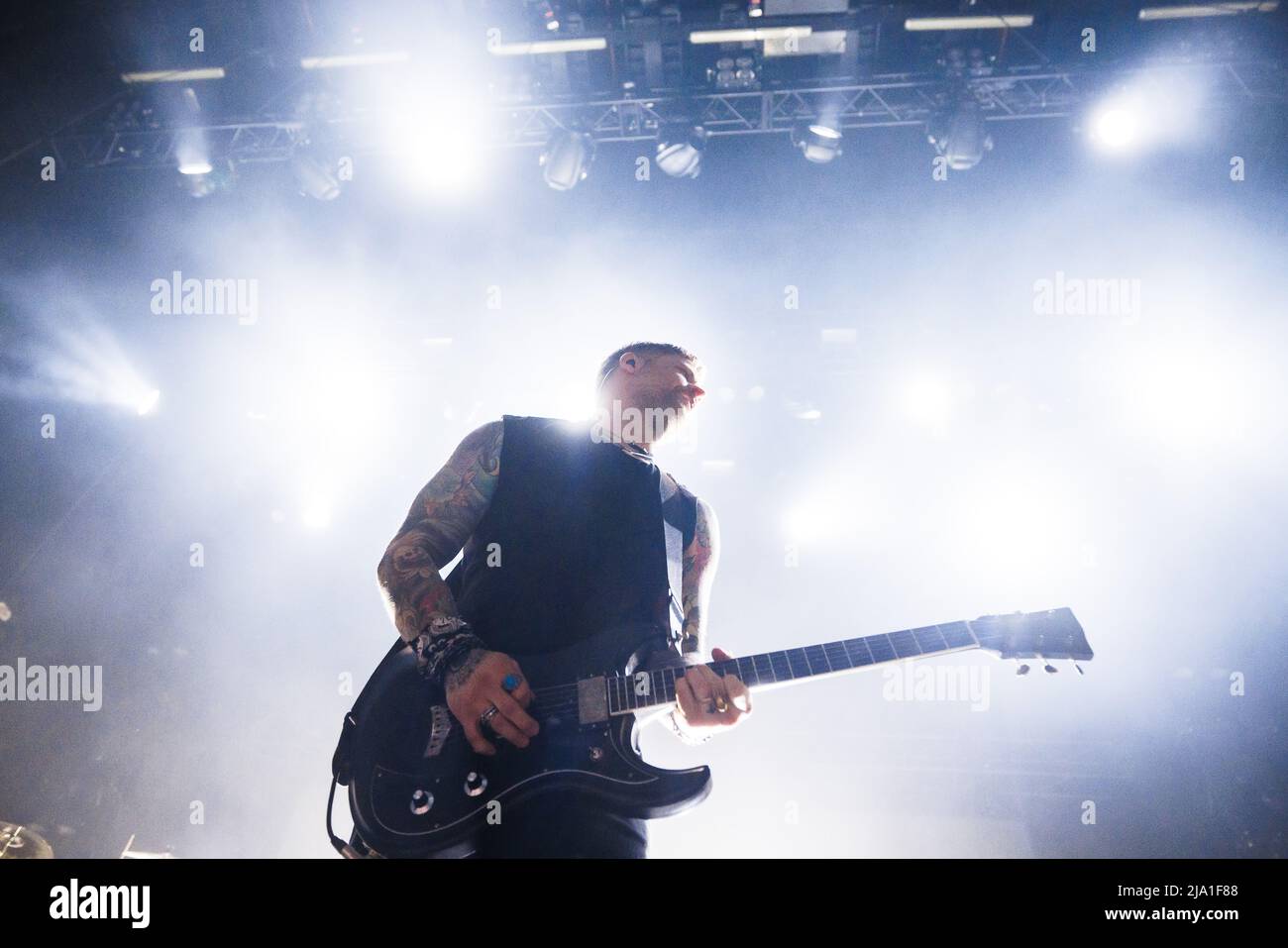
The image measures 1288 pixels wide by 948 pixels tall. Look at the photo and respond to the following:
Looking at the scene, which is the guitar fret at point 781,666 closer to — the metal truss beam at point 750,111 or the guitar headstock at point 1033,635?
the guitar headstock at point 1033,635

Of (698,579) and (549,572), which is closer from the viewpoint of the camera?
(549,572)

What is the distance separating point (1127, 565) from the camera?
695 cm

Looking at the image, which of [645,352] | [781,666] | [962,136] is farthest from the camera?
[962,136]

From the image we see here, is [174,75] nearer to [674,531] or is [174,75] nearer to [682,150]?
[682,150]

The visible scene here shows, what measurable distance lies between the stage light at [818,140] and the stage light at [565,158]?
6.56 feet

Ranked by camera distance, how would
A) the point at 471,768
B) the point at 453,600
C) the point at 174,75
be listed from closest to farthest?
the point at 471,768, the point at 453,600, the point at 174,75

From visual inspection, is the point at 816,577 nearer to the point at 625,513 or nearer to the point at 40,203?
the point at 625,513

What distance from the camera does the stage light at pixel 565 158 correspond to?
664 centimetres

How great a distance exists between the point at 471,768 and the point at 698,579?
139cm

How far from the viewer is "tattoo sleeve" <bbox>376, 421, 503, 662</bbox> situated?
232 cm

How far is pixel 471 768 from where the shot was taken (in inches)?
81.4

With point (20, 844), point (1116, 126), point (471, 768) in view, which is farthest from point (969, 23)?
point (20, 844)

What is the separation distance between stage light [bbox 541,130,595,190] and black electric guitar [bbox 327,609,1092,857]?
5476 millimetres
